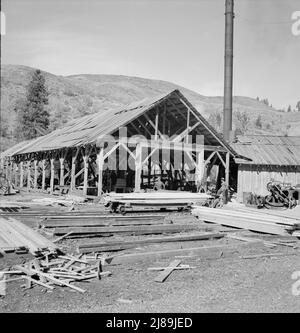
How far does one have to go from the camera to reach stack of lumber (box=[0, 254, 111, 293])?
696 cm

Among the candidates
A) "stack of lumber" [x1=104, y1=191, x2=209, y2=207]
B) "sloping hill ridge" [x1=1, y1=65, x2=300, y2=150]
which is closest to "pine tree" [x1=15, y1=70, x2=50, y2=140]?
"sloping hill ridge" [x1=1, y1=65, x2=300, y2=150]

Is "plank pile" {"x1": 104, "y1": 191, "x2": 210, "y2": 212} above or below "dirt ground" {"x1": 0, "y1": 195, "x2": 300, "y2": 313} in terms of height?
above

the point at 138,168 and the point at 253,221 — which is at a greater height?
the point at 138,168

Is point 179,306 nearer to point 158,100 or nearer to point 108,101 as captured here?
point 158,100

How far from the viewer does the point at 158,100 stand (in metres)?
21.3

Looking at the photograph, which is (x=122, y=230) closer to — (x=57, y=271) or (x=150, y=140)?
(x=57, y=271)

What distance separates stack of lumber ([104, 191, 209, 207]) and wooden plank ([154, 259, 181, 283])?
24.5 ft

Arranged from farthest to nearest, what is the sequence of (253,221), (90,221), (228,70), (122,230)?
(228,70) < (253,221) < (90,221) < (122,230)

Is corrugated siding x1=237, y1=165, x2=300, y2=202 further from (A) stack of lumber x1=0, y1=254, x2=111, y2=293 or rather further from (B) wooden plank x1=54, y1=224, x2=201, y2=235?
(A) stack of lumber x1=0, y1=254, x2=111, y2=293

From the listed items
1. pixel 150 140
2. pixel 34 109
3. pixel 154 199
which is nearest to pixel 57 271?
pixel 154 199

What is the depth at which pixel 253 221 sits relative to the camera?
43.5 ft

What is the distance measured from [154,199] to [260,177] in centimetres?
1211
